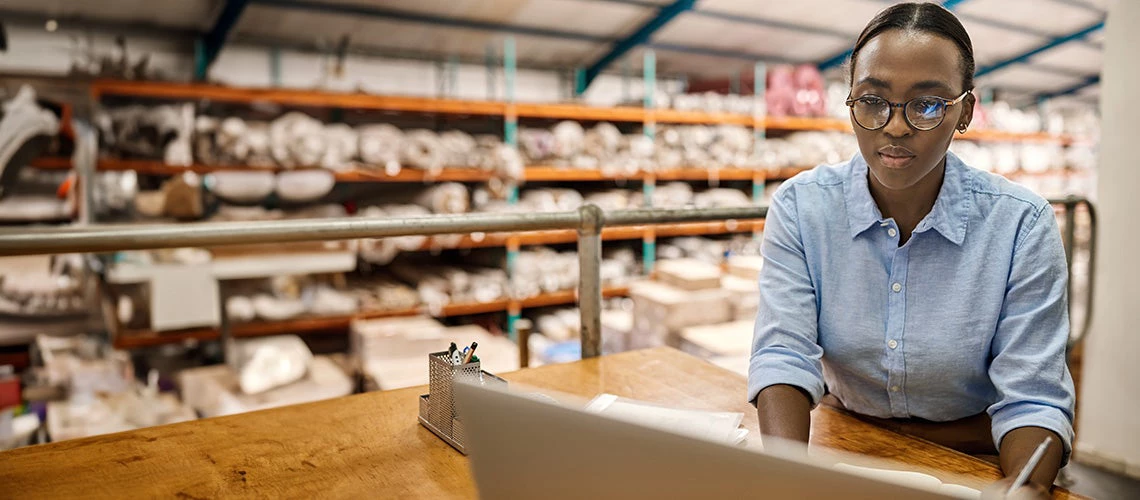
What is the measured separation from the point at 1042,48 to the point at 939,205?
9.53 m

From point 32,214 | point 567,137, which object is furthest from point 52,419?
point 567,137

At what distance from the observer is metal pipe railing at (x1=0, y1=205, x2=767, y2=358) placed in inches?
44.9

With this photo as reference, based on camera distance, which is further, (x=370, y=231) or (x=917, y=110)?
(x=370, y=231)

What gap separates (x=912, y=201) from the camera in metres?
1.26

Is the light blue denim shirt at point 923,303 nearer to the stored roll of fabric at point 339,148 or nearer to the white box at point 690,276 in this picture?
the white box at point 690,276

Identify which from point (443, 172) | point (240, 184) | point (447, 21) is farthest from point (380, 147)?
point (447, 21)

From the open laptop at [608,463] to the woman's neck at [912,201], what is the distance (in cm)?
92

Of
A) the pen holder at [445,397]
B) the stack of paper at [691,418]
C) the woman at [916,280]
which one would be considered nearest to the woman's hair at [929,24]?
the woman at [916,280]

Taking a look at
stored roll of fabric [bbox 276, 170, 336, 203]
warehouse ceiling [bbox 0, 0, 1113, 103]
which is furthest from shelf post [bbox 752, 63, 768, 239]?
stored roll of fabric [bbox 276, 170, 336, 203]

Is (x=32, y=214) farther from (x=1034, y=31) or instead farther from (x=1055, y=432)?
(x=1034, y=31)

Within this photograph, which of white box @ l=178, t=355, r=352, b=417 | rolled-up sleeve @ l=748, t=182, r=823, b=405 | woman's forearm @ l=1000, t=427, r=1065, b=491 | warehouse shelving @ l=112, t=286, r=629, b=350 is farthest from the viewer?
warehouse shelving @ l=112, t=286, r=629, b=350

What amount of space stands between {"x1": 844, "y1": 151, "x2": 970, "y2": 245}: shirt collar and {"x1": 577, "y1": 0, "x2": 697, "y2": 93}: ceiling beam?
17.1 ft

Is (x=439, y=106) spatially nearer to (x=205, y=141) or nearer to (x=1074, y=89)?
(x=205, y=141)

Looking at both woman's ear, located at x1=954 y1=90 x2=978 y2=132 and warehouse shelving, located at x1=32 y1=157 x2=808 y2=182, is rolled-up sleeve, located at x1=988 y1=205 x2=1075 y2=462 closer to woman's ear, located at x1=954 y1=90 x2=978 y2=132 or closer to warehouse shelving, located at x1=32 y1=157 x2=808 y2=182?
woman's ear, located at x1=954 y1=90 x2=978 y2=132
